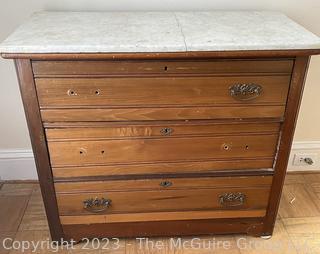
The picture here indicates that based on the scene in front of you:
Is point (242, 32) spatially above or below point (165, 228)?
above

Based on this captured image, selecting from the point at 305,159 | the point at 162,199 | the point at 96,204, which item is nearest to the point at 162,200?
the point at 162,199

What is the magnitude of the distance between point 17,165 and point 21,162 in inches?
1.2

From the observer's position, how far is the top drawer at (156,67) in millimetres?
1032

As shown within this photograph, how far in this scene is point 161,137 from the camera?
1184 millimetres

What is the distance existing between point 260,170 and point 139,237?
1.93 ft

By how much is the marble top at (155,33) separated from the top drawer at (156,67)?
6 cm

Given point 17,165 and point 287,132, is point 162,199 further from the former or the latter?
point 17,165

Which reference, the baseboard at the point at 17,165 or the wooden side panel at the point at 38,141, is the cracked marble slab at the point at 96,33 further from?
the baseboard at the point at 17,165

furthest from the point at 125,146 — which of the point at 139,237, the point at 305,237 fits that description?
the point at 305,237

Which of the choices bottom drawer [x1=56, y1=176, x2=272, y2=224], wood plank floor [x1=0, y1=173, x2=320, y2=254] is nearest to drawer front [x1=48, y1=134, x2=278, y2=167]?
bottom drawer [x1=56, y1=176, x2=272, y2=224]

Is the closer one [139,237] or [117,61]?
[117,61]

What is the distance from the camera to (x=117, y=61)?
3.38 ft

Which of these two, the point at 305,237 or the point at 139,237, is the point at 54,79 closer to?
the point at 139,237

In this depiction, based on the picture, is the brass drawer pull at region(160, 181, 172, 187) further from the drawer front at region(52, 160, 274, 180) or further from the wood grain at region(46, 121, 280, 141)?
the wood grain at region(46, 121, 280, 141)
